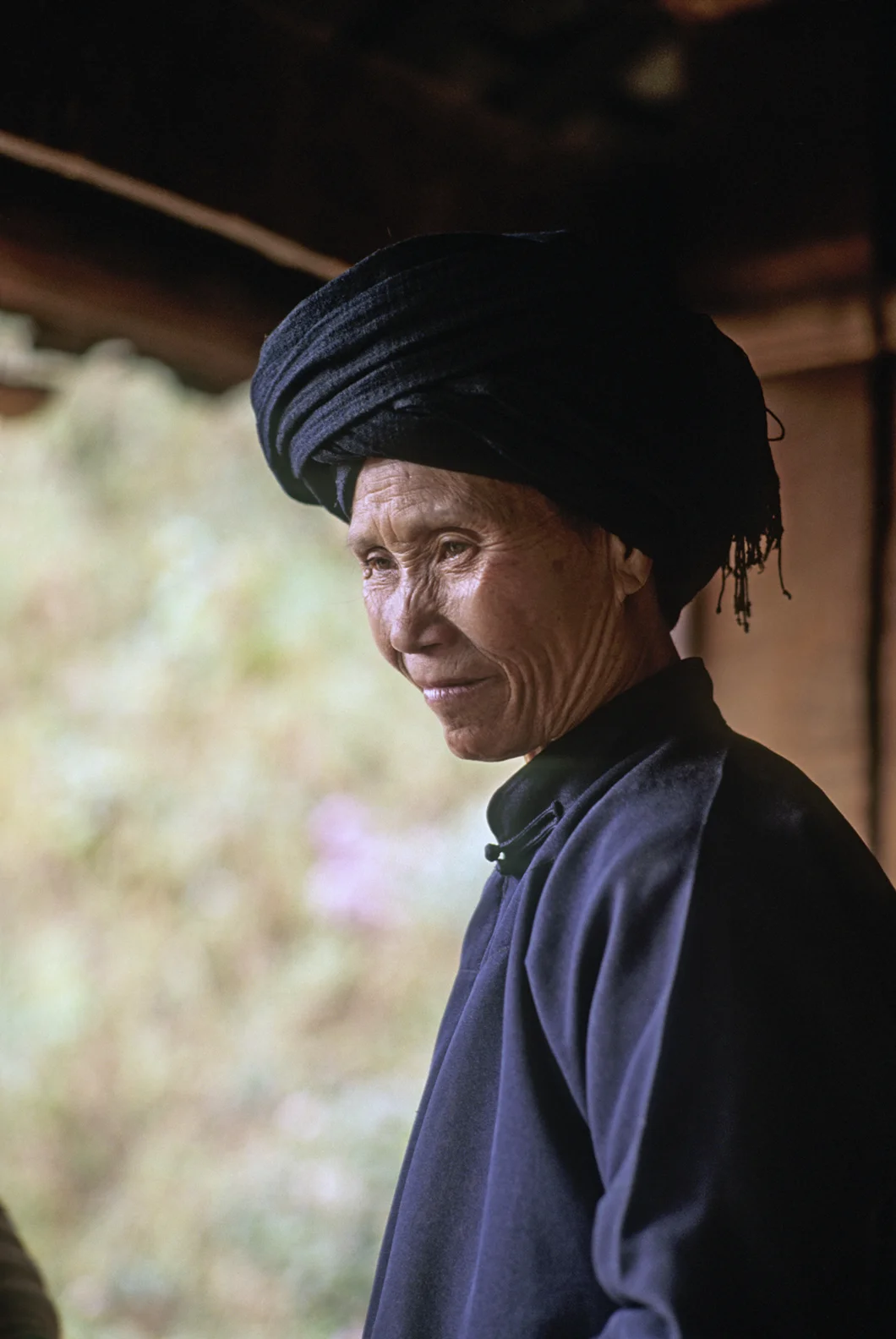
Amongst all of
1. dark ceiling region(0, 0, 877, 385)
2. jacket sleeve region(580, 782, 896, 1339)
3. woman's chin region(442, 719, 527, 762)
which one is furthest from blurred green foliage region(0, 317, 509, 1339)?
jacket sleeve region(580, 782, 896, 1339)

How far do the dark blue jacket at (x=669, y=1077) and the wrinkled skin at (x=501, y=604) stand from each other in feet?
0.11

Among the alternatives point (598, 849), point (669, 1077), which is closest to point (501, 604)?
point (598, 849)

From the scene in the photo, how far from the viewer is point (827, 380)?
1312 mm

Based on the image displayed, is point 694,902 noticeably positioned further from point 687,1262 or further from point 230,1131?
point 230,1131

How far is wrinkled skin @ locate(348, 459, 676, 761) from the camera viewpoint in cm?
77

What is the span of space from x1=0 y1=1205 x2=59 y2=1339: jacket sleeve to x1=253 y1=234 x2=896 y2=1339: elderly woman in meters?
0.30

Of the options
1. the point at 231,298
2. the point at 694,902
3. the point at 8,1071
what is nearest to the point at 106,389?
the point at 8,1071

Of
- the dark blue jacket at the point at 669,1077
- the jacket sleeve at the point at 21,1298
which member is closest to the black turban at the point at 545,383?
the dark blue jacket at the point at 669,1077

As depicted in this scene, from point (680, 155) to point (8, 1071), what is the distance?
2852mm

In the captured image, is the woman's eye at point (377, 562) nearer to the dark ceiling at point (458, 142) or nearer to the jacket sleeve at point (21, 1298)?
the dark ceiling at point (458, 142)

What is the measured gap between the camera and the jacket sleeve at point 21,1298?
0.89 m

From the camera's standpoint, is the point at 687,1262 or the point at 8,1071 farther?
the point at 8,1071

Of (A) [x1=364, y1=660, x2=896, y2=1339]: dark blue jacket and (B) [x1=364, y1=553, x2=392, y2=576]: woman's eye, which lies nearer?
(A) [x1=364, y1=660, x2=896, y2=1339]: dark blue jacket

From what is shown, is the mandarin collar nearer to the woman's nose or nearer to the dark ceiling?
the woman's nose
